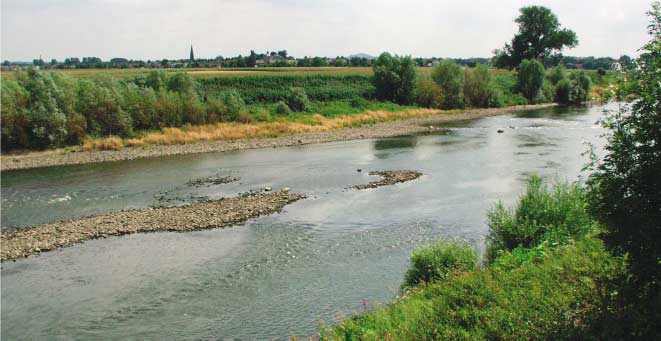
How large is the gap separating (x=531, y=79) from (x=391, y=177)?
5863 cm

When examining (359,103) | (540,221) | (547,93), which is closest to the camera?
(540,221)

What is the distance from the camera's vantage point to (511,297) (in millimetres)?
9477

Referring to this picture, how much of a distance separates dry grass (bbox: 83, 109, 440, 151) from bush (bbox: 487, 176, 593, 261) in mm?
35728

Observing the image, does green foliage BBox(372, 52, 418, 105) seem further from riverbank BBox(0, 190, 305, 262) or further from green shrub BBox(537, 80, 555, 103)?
riverbank BBox(0, 190, 305, 262)

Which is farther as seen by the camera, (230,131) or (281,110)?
(281,110)

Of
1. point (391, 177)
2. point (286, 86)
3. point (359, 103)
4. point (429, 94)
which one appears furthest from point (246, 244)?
point (429, 94)

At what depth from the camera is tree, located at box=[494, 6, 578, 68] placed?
9862 centimetres

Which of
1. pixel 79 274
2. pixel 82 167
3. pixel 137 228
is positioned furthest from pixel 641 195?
pixel 82 167

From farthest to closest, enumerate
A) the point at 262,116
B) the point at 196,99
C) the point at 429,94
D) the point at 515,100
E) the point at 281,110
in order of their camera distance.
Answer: the point at 515,100 → the point at 429,94 → the point at 281,110 → the point at 262,116 → the point at 196,99

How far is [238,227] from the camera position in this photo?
22250mm

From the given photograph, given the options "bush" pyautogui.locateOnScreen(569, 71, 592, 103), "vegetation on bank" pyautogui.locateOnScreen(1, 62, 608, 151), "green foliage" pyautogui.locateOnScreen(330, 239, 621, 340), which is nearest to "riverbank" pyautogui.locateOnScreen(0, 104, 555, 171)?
"vegetation on bank" pyautogui.locateOnScreen(1, 62, 608, 151)

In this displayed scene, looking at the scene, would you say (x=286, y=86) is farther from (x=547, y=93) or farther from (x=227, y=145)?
(x=547, y=93)

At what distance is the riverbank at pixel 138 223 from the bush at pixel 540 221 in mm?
11672

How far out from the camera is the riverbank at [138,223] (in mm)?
20359
